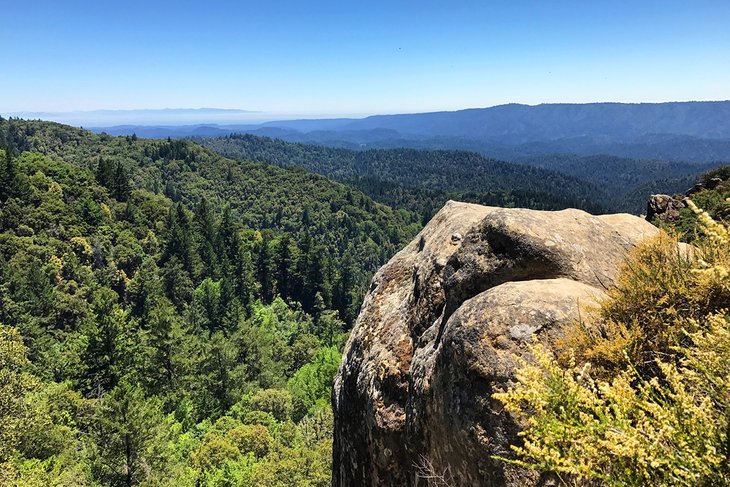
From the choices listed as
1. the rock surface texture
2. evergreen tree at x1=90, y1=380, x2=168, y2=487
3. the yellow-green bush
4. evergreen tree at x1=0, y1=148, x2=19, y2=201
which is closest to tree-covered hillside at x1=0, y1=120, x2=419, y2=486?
evergreen tree at x1=90, y1=380, x2=168, y2=487

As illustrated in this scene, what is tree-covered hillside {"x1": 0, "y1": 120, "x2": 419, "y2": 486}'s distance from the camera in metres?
23.4

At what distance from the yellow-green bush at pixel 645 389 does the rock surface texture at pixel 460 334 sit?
610mm

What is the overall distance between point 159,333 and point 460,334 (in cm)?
4112

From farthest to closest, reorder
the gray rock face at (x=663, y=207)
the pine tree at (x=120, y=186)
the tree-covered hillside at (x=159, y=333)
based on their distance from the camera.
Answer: the pine tree at (x=120, y=186), the gray rock face at (x=663, y=207), the tree-covered hillside at (x=159, y=333)

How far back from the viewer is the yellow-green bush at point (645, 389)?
3189 millimetres

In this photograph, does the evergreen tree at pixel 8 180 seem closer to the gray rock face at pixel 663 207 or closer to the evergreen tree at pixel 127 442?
the evergreen tree at pixel 127 442

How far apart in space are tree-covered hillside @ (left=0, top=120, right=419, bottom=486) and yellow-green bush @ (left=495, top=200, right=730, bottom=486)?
60.5ft

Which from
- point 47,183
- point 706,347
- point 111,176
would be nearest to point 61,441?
point 706,347

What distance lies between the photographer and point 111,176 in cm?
10112

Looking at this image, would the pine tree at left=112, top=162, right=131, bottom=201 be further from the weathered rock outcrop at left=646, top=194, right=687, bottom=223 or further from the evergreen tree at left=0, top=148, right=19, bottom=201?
the weathered rock outcrop at left=646, top=194, right=687, bottom=223

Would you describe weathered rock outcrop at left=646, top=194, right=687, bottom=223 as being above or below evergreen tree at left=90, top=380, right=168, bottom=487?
above

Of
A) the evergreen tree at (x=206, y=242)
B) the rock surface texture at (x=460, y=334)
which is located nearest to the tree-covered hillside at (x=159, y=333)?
the evergreen tree at (x=206, y=242)

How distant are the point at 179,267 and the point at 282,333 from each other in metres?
26.6

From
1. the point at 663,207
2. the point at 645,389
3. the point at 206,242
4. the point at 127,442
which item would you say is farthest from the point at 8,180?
the point at 645,389
